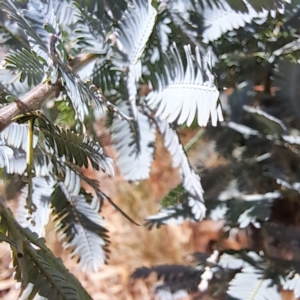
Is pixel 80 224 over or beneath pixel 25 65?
beneath

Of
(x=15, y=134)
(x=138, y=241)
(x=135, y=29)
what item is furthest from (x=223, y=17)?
(x=138, y=241)

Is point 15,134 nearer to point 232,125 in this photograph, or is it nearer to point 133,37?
point 133,37

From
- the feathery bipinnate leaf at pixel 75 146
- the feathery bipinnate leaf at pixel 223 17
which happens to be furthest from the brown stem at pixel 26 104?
the feathery bipinnate leaf at pixel 223 17

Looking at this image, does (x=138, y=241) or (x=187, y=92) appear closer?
(x=187, y=92)

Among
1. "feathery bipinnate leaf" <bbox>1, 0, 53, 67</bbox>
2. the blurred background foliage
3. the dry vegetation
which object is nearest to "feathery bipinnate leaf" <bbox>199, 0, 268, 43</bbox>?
the blurred background foliage

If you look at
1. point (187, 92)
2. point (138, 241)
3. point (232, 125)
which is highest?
point (187, 92)

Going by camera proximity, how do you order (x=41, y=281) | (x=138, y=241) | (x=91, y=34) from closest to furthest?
(x=41, y=281) < (x=91, y=34) < (x=138, y=241)

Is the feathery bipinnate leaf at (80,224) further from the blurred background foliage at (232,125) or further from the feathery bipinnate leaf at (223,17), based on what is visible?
the feathery bipinnate leaf at (223,17)

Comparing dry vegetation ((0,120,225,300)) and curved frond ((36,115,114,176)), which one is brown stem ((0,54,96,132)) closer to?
curved frond ((36,115,114,176))
